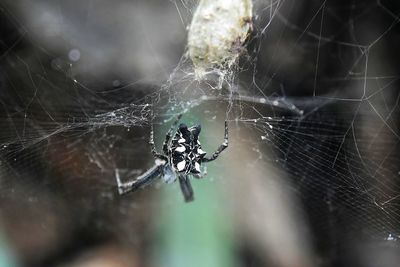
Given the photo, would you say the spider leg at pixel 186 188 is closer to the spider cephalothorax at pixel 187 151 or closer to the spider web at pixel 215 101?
the spider cephalothorax at pixel 187 151

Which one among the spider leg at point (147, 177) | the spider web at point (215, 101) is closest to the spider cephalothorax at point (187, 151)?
the spider leg at point (147, 177)

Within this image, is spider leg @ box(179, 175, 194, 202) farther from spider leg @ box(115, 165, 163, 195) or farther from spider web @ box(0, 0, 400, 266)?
spider web @ box(0, 0, 400, 266)

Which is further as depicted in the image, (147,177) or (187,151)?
(147,177)

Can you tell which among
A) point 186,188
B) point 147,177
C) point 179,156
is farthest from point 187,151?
point 186,188

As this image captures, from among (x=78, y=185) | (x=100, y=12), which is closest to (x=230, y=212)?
(x=78, y=185)

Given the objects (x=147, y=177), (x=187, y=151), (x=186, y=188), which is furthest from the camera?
(x=186, y=188)

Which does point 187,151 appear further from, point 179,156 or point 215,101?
point 215,101

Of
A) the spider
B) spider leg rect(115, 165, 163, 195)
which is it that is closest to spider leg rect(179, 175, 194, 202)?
the spider

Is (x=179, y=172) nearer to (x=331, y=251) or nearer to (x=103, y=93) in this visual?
(x=103, y=93)
